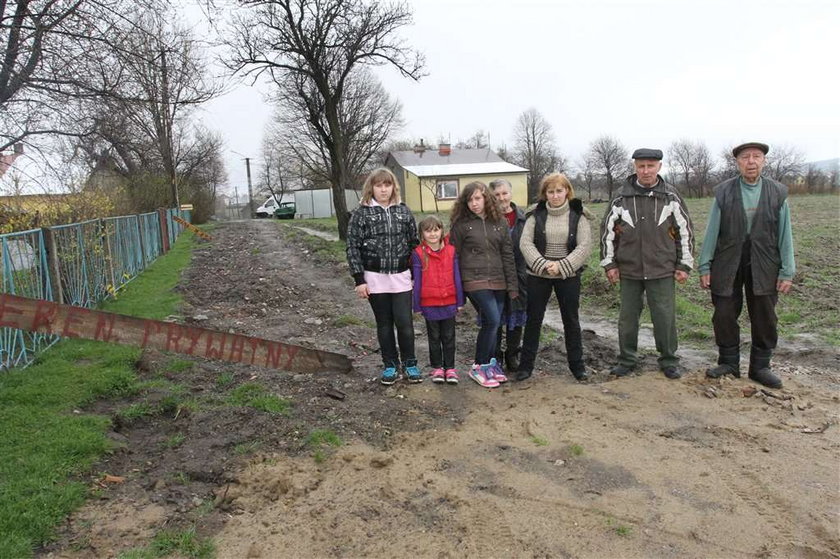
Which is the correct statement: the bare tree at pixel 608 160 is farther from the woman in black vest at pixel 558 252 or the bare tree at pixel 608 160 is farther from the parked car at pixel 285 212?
the woman in black vest at pixel 558 252

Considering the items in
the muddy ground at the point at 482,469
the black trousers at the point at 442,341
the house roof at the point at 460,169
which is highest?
the house roof at the point at 460,169

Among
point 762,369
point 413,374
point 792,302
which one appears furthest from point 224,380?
point 792,302

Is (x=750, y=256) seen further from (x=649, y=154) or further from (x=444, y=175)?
(x=444, y=175)

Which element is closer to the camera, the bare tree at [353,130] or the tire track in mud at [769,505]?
the tire track in mud at [769,505]

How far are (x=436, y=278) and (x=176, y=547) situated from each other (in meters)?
2.97

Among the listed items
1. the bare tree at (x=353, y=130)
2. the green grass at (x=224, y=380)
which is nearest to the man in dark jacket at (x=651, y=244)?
the green grass at (x=224, y=380)

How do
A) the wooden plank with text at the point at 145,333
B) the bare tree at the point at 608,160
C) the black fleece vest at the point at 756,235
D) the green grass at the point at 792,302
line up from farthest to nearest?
1. the bare tree at the point at 608,160
2. the green grass at the point at 792,302
3. the black fleece vest at the point at 756,235
4. the wooden plank with text at the point at 145,333

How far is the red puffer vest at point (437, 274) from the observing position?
509cm

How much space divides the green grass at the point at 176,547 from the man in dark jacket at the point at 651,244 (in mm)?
3936

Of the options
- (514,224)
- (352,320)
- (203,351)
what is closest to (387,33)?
(352,320)

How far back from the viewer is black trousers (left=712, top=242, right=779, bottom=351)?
16.2ft

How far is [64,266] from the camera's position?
26.7ft

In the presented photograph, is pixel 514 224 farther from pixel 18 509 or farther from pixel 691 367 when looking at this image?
pixel 18 509

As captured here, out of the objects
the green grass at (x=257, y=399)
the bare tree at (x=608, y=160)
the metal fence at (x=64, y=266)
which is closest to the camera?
the green grass at (x=257, y=399)
